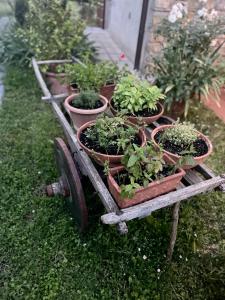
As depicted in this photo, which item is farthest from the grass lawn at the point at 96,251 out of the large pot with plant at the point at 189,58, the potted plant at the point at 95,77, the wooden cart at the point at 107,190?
the large pot with plant at the point at 189,58

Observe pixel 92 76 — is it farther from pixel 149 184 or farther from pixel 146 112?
pixel 149 184

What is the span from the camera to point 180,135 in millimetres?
1967

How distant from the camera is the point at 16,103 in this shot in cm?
367

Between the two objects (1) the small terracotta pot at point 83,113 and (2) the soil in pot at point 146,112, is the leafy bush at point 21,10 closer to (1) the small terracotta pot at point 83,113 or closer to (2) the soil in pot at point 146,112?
(1) the small terracotta pot at point 83,113

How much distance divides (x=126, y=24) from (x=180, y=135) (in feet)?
11.4

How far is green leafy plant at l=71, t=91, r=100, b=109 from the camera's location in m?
2.35

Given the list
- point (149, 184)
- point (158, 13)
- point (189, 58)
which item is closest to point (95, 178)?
point (149, 184)

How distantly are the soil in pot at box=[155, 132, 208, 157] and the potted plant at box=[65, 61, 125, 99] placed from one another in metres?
0.92

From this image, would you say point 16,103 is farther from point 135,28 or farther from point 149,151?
point 149,151

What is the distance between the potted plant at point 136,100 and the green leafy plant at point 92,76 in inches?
17.6

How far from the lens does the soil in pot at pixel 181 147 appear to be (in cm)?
190

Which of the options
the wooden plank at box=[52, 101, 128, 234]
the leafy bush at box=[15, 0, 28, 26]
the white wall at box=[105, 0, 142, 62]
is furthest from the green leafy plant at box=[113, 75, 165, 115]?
the leafy bush at box=[15, 0, 28, 26]

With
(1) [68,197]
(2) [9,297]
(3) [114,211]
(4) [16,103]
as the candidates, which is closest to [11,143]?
(4) [16,103]

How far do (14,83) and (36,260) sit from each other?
2883 mm
